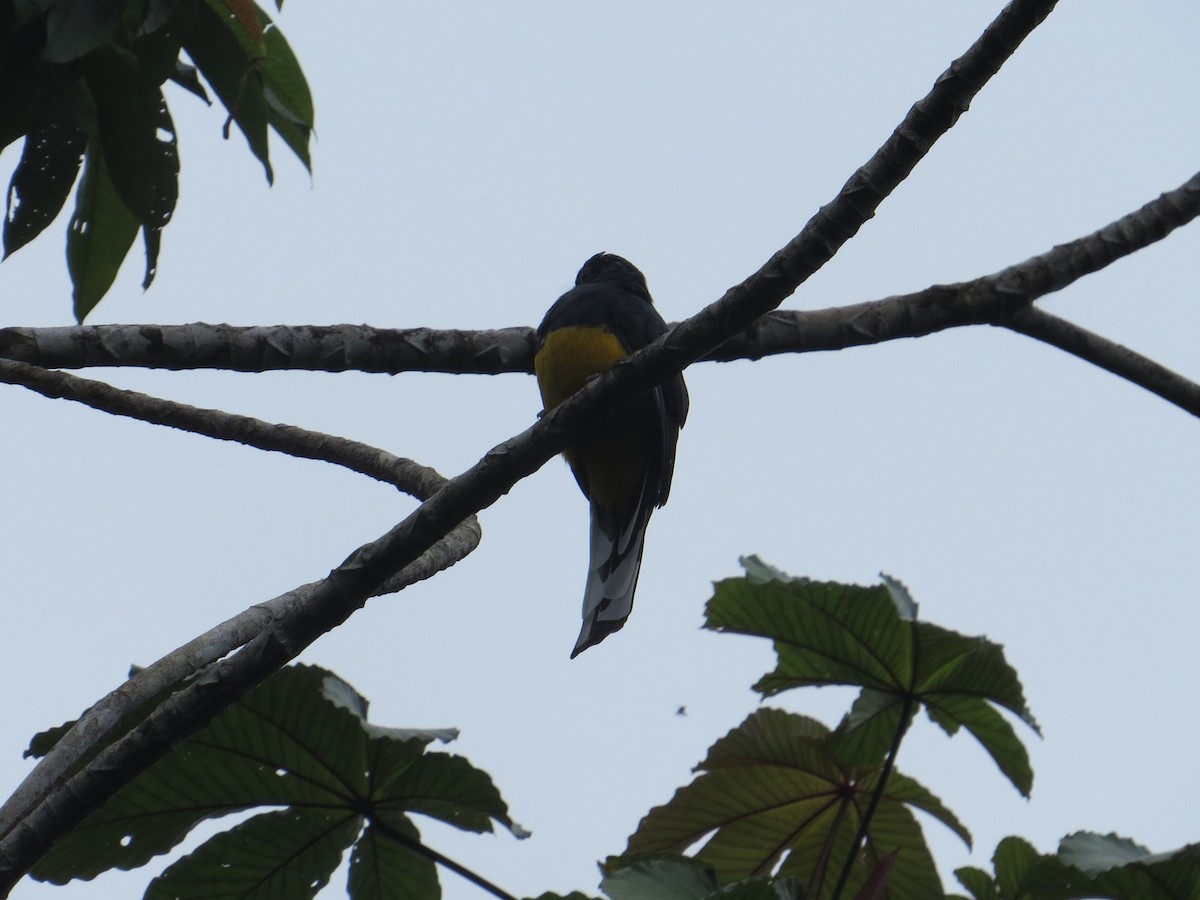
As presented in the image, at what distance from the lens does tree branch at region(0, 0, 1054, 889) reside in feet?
6.53

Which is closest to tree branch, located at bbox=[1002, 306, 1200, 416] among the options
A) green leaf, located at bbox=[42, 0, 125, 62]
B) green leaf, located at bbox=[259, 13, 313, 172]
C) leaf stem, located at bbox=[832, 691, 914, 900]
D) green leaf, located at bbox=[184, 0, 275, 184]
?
leaf stem, located at bbox=[832, 691, 914, 900]

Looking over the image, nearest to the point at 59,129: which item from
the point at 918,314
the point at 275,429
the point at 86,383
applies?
the point at 86,383

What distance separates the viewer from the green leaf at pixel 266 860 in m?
2.13

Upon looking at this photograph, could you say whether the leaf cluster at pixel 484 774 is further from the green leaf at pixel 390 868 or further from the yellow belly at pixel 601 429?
the yellow belly at pixel 601 429

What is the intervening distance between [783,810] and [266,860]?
3.22 feet

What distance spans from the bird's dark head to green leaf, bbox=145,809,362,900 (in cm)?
265

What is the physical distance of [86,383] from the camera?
10.3ft

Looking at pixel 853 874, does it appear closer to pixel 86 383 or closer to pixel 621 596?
pixel 621 596

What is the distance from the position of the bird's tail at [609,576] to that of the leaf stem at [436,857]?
3.87 feet

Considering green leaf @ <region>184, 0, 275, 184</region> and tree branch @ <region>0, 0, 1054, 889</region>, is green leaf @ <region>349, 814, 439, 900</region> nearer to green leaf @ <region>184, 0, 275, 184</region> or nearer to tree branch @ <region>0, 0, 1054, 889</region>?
tree branch @ <region>0, 0, 1054, 889</region>

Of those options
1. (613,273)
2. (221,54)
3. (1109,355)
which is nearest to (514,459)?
(221,54)

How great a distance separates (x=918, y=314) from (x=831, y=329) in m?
0.23

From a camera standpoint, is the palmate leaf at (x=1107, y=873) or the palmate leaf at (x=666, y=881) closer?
the palmate leaf at (x=666, y=881)

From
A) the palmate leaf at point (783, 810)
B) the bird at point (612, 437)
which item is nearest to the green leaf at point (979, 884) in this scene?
the palmate leaf at point (783, 810)
